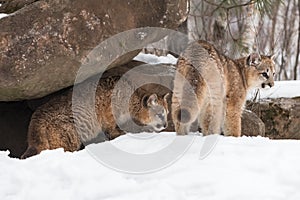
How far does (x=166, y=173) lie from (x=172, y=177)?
104 millimetres

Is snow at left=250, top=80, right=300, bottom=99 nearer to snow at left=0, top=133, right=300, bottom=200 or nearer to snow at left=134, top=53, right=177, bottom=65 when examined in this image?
snow at left=134, top=53, right=177, bottom=65

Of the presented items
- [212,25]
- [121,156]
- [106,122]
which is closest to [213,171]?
[121,156]

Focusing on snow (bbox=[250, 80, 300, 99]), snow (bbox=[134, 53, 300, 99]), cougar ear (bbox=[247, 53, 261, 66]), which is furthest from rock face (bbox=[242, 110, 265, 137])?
cougar ear (bbox=[247, 53, 261, 66])

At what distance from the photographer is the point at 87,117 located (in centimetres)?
632

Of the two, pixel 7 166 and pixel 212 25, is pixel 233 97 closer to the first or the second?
pixel 7 166

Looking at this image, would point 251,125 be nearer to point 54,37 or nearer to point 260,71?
point 260,71

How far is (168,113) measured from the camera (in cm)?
689

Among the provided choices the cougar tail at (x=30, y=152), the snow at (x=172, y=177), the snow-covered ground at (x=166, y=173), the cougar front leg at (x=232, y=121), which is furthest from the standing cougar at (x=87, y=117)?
the snow at (x=172, y=177)

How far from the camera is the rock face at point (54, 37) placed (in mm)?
5336

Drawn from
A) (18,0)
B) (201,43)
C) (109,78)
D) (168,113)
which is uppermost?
(18,0)

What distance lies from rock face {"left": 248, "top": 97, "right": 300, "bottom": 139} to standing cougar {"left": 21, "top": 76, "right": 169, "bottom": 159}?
2.05 meters

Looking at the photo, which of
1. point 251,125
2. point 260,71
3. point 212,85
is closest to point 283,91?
point 251,125

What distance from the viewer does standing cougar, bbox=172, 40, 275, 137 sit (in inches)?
211

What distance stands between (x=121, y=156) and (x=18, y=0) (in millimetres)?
2882
